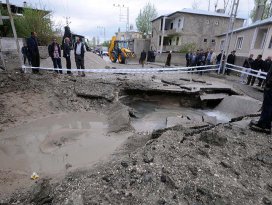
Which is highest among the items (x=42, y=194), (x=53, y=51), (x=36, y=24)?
(x=36, y=24)

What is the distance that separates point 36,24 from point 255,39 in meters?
17.2

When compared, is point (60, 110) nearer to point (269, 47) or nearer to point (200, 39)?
point (269, 47)

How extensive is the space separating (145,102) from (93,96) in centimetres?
269

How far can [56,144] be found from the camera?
4.33m

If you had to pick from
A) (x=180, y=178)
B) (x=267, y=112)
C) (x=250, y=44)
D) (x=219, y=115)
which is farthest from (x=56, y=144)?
(x=250, y=44)

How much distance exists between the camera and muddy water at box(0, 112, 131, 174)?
12.1 ft

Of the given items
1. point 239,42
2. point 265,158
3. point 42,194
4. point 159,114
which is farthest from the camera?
point 239,42

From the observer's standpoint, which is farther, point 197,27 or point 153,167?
point 197,27

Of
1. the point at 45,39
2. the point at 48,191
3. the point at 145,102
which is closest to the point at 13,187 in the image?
the point at 48,191

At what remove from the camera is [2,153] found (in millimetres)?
3900

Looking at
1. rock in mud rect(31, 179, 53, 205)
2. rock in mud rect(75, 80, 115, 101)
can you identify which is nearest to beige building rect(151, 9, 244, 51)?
rock in mud rect(75, 80, 115, 101)

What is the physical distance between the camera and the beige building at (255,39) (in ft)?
47.5

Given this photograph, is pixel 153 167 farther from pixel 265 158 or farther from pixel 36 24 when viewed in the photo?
pixel 36 24

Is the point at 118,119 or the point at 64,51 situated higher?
the point at 64,51
